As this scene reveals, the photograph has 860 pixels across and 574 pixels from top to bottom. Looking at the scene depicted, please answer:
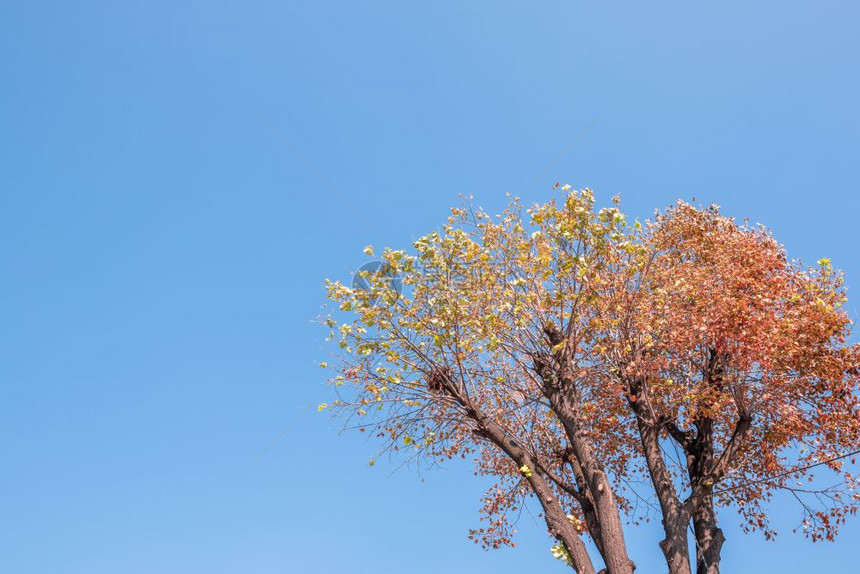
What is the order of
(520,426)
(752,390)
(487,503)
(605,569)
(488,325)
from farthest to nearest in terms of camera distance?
(487,503)
(520,426)
(752,390)
(488,325)
(605,569)

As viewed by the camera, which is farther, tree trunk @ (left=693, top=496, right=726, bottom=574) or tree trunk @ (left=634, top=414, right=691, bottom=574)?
tree trunk @ (left=693, top=496, right=726, bottom=574)

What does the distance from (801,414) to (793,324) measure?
114 inches

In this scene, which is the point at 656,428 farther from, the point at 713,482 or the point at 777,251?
the point at 777,251

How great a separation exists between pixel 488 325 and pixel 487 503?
6.40 metres

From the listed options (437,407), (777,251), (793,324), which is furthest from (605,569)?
(777,251)

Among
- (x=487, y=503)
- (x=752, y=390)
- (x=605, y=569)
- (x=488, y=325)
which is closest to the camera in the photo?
(x=605, y=569)

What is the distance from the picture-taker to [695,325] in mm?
14031

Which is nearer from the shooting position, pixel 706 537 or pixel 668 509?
pixel 668 509

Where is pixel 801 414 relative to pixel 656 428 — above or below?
above

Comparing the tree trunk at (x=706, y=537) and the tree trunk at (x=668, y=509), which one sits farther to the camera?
the tree trunk at (x=706, y=537)

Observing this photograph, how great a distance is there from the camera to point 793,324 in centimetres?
→ 1409

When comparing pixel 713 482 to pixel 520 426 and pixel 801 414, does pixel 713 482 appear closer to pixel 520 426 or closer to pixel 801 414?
pixel 801 414

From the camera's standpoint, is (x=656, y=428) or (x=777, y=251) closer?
(x=656, y=428)

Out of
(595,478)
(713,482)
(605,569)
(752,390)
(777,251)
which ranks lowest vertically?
(605,569)
